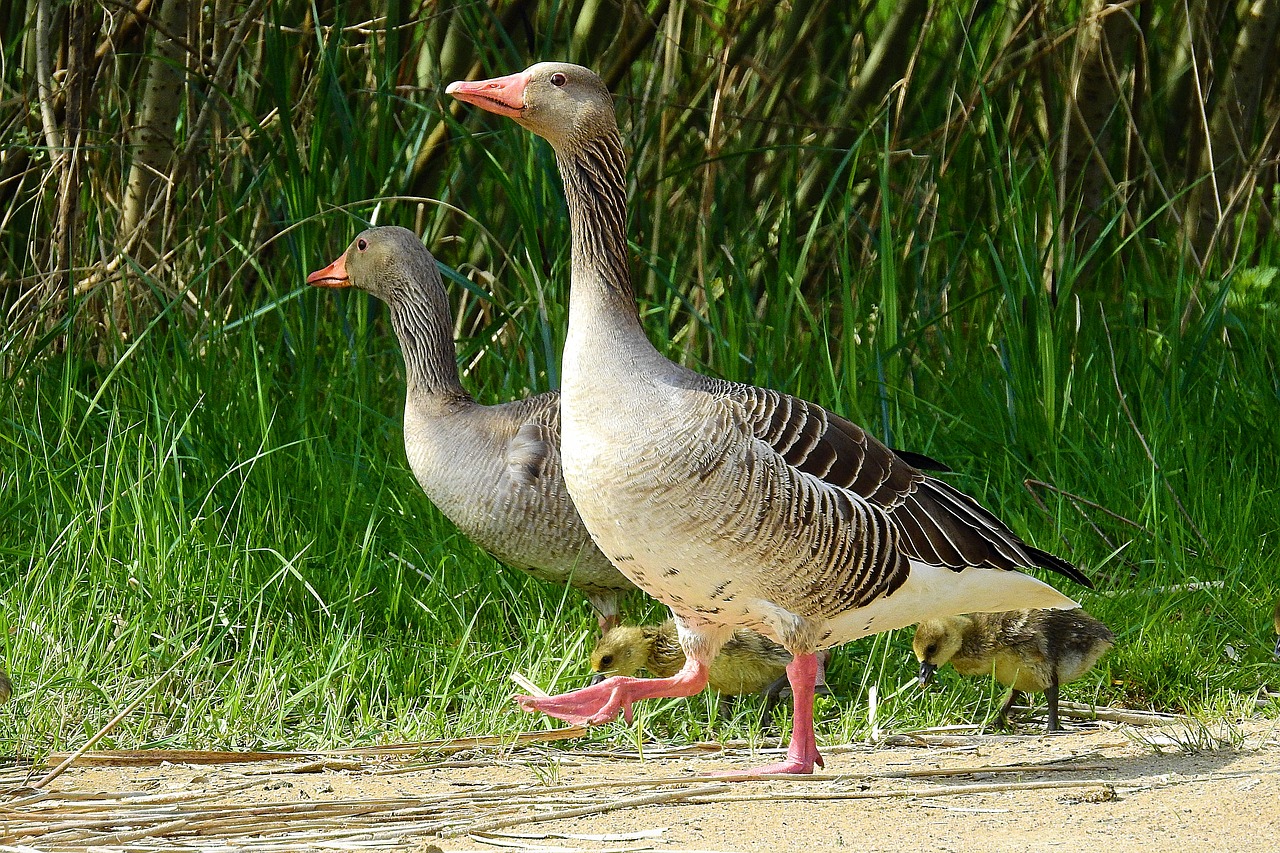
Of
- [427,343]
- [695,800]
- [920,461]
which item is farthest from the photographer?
[427,343]

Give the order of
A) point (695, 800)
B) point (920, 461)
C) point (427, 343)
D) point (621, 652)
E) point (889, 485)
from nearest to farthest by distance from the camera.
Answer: point (695, 800)
point (889, 485)
point (920, 461)
point (621, 652)
point (427, 343)

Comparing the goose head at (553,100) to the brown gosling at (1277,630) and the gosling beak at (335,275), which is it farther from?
the brown gosling at (1277,630)

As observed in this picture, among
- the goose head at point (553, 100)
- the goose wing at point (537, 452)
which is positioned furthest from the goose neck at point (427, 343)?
the goose head at point (553, 100)

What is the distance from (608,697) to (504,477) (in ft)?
4.12

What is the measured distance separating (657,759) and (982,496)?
2117mm

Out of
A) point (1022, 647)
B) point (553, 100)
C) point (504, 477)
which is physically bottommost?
point (1022, 647)

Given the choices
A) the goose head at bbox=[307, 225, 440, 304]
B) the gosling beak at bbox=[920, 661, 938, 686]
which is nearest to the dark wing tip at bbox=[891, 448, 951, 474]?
the gosling beak at bbox=[920, 661, 938, 686]

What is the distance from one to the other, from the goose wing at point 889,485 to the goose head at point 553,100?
900 mm

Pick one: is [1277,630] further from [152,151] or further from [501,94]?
[152,151]

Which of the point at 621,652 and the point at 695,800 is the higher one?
the point at 621,652

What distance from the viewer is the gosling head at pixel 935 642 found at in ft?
16.5

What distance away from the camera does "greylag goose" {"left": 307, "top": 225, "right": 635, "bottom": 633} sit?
5559 mm

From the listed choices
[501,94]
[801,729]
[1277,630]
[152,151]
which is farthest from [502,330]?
[1277,630]

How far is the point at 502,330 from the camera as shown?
26.7 ft
